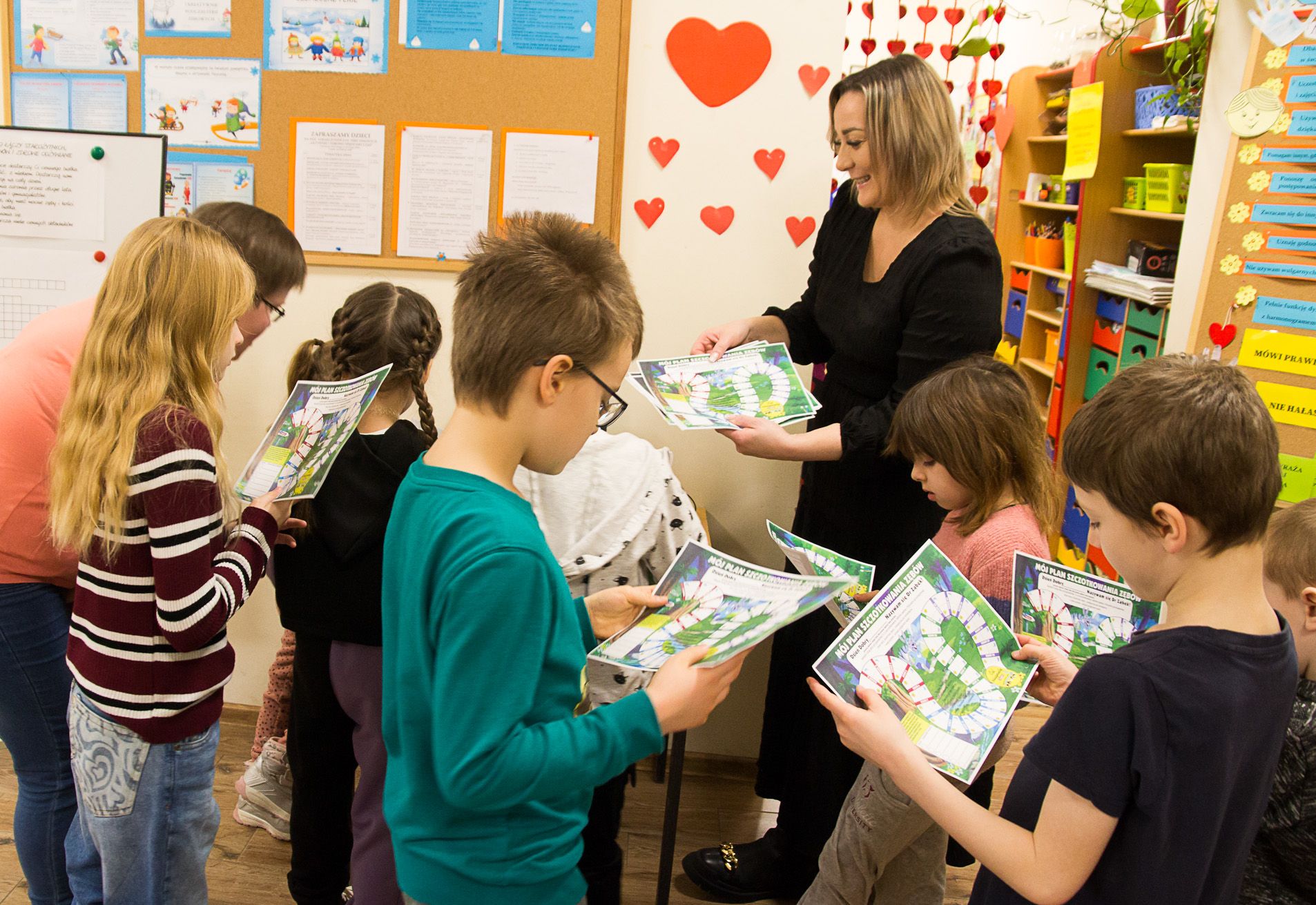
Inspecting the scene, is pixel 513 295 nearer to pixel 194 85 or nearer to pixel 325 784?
pixel 325 784

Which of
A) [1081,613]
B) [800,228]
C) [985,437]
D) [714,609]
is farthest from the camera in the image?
[800,228]

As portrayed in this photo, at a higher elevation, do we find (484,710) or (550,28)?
(550,28)

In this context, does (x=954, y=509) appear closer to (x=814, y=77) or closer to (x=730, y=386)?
(x=730, y=386)

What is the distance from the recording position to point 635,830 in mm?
2588

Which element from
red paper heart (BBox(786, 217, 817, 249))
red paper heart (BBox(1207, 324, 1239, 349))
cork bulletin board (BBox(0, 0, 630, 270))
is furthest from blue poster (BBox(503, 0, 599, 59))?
red paper heart (BBox(1207, 324, 1239, 349))

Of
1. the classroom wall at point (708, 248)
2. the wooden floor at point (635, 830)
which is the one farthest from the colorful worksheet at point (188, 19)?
the wooden floor at point (635, 830)

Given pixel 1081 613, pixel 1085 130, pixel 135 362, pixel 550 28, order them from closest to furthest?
pixel 1081 613 → pixel 135 362 → pixel 550 28 → pixel 1085 130

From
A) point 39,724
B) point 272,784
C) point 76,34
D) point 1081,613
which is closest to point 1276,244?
point 1081,613

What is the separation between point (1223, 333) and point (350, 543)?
2.26 meters

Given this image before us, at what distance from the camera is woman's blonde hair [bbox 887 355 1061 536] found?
5.77 feet

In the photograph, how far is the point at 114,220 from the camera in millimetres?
2467

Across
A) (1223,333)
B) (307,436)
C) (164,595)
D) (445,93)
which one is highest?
(445,93)

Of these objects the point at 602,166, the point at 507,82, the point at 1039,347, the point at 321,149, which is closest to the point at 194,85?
the point at 321,149

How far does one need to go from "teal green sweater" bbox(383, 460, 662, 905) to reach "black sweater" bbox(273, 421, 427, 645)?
648 mm
